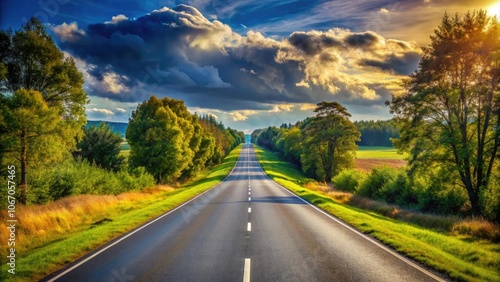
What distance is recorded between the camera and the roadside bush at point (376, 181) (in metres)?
30.0

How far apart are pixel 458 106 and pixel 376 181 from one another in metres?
12.8

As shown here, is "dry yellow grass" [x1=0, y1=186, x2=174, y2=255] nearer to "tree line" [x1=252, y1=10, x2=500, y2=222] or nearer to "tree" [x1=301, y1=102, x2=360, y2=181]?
"tree line" [x1=252, y1=10, x2=500, y2=222]

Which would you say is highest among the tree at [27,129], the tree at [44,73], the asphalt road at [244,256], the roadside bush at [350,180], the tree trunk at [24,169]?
the tree at [44,73]

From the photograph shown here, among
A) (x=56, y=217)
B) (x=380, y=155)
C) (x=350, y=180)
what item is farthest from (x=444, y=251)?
(x=380, y=155)

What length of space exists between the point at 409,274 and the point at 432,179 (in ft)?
53.8

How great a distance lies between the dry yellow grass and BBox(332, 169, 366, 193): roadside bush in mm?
26002

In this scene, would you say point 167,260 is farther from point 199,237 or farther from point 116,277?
point 199,237

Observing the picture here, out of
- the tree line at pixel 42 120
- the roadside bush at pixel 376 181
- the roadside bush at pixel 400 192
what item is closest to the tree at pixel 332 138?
the roadside bush at pixel 376 181

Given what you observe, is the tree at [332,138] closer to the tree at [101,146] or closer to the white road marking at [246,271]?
the tree at [101,146]

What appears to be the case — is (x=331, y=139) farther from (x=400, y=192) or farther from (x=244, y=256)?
(x=244, y=256)

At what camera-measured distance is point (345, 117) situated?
48.2m

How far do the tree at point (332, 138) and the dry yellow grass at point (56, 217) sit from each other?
34537mm

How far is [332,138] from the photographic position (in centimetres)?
4822

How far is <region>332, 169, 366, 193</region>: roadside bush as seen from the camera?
117 feet
